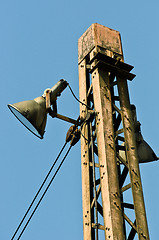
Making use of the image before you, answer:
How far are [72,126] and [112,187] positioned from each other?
4.66 ft

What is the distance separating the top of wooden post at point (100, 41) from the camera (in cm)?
628

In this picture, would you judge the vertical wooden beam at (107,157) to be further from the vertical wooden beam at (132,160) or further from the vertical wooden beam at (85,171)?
the vertical wooden beam at (85,171)

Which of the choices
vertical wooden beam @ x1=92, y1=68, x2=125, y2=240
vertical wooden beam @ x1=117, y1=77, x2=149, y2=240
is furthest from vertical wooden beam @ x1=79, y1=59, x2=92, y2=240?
vertical wooden beam @ x1=117, y1=77, x2=149, y2=240

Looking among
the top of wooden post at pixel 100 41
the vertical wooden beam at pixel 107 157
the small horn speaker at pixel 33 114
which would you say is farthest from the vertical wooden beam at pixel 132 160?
the small horn speaker at pixel 33 114

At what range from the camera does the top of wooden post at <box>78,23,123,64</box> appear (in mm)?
6281

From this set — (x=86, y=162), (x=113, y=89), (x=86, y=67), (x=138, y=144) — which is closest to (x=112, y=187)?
(x=86, y=162)

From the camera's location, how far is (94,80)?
591 centimetres

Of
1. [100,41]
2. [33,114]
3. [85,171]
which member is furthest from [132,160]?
[100,41]

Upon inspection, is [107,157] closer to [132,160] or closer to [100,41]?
[132,160]

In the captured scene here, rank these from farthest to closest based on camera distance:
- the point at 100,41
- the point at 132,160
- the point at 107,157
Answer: the point at 100,41 < the point at 132,160 < the point at 107,157

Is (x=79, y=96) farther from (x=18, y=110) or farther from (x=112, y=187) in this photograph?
(x=112, y=187)

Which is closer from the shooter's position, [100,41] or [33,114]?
[33,114]

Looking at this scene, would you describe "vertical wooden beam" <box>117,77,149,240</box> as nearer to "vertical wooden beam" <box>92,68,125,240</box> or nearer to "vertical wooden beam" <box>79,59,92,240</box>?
"vertical wooden beam" <box>92,68,125,240</box>

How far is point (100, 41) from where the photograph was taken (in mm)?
6309
